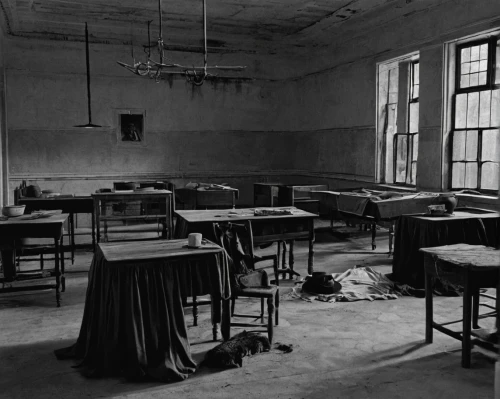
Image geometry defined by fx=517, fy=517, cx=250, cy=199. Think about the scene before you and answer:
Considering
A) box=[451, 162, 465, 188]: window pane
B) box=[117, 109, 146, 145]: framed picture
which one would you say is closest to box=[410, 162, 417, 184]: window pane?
box=[451, 162, 465, 188]: window pane

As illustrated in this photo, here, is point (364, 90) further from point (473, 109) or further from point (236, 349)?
point (236, 349)

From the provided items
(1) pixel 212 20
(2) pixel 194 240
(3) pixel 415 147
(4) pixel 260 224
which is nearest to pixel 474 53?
(3) pixel 415 147

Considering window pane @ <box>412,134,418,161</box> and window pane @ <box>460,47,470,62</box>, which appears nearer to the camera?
window pane @ <box>460,47,470,62</box>

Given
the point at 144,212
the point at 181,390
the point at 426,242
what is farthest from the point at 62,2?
the point at 181,390

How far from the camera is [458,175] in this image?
927 cm

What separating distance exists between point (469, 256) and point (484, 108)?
5.45 metres

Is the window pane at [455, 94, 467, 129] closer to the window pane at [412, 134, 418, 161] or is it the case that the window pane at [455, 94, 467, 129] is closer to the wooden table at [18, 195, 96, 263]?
the window pane at [412, 134, 418, 161]

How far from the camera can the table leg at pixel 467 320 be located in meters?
3.97

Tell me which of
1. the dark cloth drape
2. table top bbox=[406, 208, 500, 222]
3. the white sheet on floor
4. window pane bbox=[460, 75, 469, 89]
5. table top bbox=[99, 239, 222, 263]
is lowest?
the white sheet on floor

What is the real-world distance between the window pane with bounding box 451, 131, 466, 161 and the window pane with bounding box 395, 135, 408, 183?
59.1 inches

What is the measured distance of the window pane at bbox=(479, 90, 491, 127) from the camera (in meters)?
8.69

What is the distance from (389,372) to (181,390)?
160 centimetres

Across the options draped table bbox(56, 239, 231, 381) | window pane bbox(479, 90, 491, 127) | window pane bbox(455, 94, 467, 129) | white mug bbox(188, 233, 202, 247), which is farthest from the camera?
window pane bbox(455, 94, 467, 129)

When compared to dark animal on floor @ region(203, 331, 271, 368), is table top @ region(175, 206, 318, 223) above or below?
above
